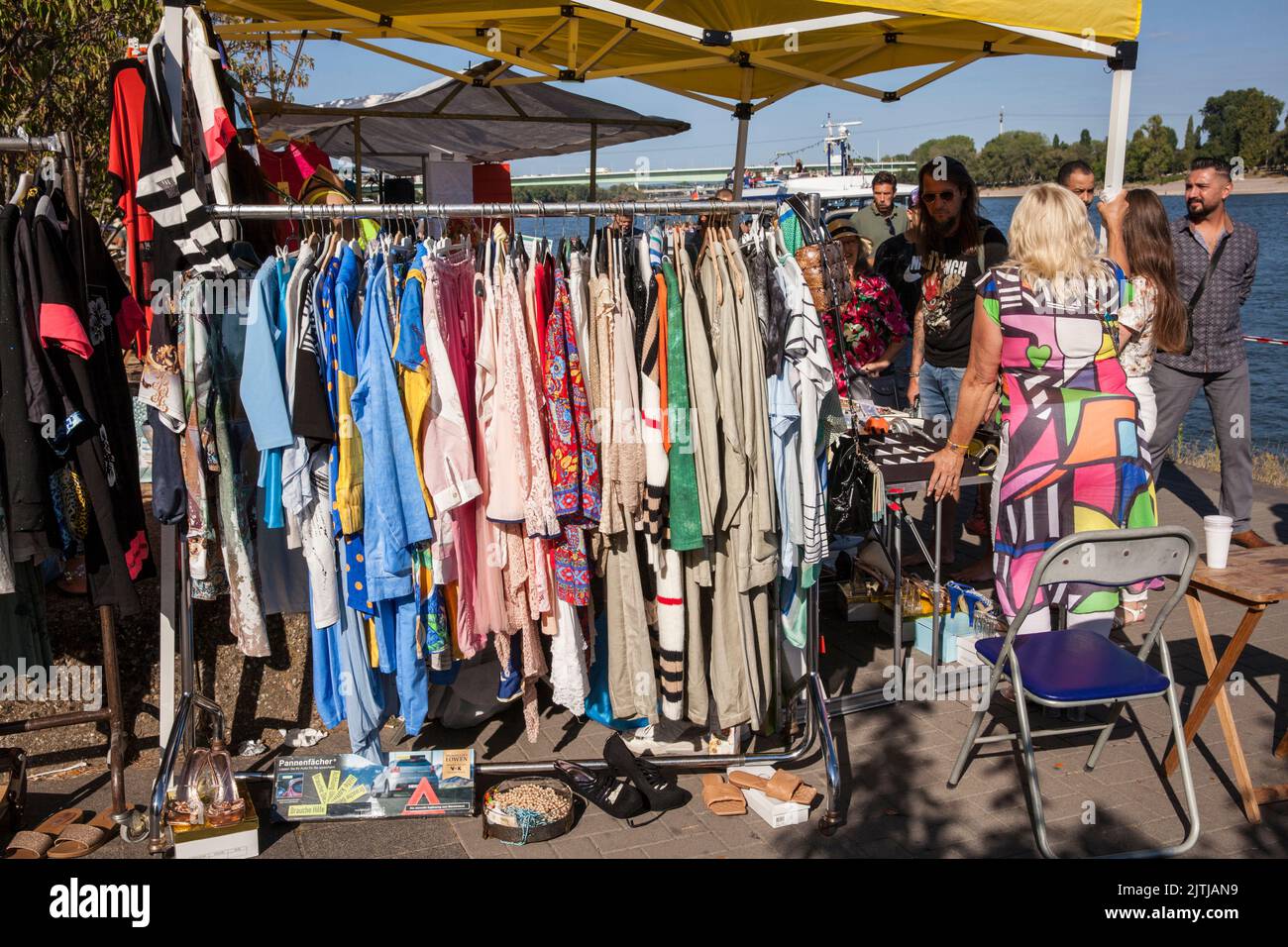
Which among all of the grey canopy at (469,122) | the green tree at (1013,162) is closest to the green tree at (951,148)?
the green tree at (1013,162)

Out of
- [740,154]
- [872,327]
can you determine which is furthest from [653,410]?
[740,154]

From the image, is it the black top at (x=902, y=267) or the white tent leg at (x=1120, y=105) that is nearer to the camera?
the white tent leg at (x=1120, y=105)

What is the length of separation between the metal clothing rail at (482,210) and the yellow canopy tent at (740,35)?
1.79 meters

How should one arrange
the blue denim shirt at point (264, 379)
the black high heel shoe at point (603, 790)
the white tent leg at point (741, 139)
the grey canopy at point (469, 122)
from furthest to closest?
1. the grey canopy at point (469, 122)
2. the white tent leg at point (741, 139)
3. the black high heel shoe at point (603, 790)
4. the blue denim shirt at point (264, 379)

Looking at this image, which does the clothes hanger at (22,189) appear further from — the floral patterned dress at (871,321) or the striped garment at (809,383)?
the floral patterned dress at (871,321)

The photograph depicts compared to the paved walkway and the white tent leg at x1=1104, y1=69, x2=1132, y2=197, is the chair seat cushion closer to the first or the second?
the paved walkway

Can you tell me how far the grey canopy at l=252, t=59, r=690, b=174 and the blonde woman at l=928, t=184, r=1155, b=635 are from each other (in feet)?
20.1

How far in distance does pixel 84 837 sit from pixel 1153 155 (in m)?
110

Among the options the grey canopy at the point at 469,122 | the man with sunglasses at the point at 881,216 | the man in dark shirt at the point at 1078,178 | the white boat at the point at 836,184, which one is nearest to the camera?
the man in dark shirt at the point at 1078,178

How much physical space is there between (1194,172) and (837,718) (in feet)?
11.5

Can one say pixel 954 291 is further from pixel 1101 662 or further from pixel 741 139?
pixel 741 139

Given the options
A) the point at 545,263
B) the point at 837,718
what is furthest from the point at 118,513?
the point at 837,718

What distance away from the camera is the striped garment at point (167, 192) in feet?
10.9

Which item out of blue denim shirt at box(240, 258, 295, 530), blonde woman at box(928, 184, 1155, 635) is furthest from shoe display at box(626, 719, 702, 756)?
blue denim shirt at box(240, 258, 295, 530)
